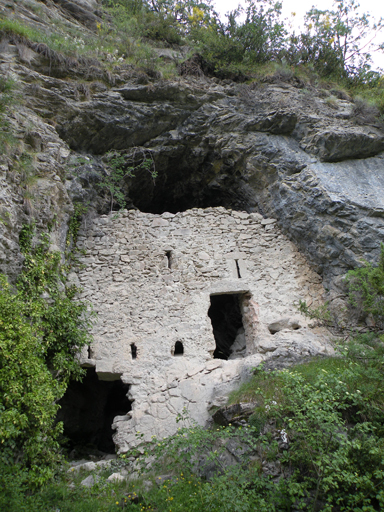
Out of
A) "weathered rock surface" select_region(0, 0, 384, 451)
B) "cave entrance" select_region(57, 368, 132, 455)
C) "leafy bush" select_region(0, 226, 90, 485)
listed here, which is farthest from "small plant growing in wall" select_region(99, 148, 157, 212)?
"cave entrance" select_region(57, 368, 132, 455)

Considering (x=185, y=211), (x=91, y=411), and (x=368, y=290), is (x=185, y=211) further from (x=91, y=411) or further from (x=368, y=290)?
(x=91, y=411)

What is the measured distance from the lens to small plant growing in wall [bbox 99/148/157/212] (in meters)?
8.35

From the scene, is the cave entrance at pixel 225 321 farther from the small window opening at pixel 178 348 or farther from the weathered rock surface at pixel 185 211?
the small window opening at pixel 178 348

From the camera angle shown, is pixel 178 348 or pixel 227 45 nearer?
pixel 178 348

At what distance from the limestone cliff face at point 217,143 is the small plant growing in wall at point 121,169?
0.27m

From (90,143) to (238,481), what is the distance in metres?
7.78

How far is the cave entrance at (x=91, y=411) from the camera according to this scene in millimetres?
7419

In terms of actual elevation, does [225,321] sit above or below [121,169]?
below

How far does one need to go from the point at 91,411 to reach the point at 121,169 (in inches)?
235

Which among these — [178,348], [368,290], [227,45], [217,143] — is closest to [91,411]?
[178,348]

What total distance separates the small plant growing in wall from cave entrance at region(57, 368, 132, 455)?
13.3ft

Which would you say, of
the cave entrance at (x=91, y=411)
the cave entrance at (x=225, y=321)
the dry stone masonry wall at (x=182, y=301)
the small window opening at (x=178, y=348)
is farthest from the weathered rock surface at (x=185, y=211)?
the cave entrance at (x=91, y=411)

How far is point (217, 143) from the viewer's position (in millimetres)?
9062

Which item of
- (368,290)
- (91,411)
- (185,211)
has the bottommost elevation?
(91,411)
